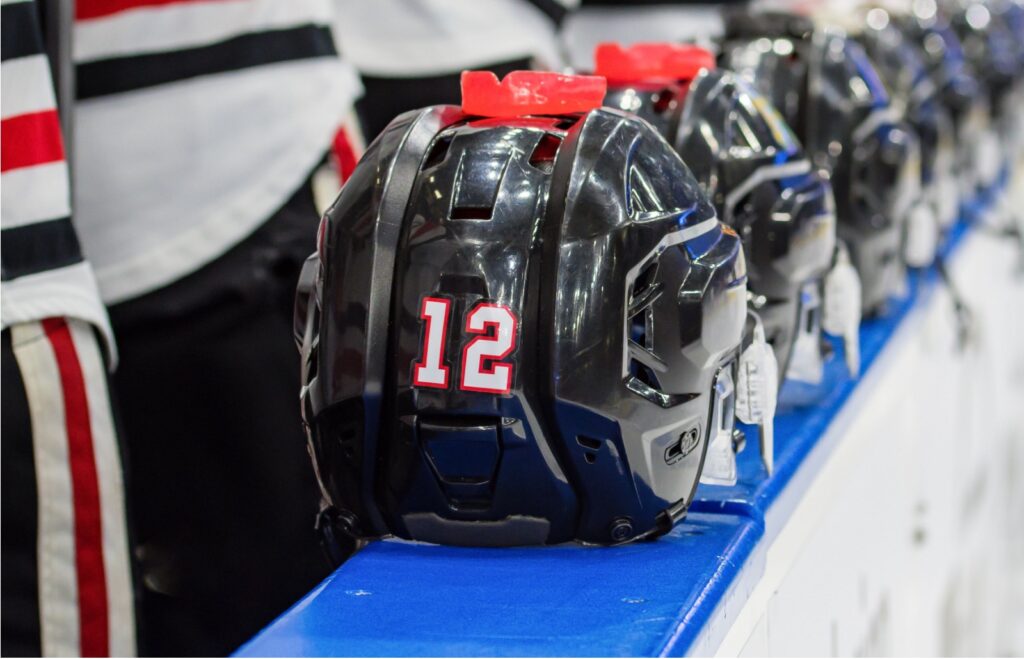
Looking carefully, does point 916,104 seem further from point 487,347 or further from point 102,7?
point 487,347

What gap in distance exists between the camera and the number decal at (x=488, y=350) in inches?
42.9

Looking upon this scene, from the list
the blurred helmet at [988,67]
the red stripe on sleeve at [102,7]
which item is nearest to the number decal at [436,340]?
the red stripe on sleeve at [102,7]

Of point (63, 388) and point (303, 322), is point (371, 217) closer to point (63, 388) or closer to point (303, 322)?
point (303, 322)

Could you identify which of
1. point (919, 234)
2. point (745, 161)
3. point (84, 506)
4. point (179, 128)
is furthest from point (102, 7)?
point (919, 234)

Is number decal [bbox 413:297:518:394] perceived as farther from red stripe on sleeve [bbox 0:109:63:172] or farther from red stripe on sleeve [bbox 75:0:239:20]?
red stripe on sleeve [bbox 75:0:239:20]

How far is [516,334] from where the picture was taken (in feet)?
3.59

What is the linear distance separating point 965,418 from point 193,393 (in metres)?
1.66

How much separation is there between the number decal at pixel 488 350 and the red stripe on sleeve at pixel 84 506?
0.56m

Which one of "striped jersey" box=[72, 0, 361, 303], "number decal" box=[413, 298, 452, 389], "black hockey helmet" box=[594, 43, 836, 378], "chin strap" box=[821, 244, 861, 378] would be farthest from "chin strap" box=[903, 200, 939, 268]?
"number decal" box=[413, 298, 452, 389]

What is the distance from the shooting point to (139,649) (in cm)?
155

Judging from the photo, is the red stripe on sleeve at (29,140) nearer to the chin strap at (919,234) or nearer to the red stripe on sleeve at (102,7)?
the red stripe on sleeve at (102,7)

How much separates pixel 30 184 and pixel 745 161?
2.56ft

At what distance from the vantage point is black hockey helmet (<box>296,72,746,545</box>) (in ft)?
3.60

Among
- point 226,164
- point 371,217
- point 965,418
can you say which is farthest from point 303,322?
point 965,418
